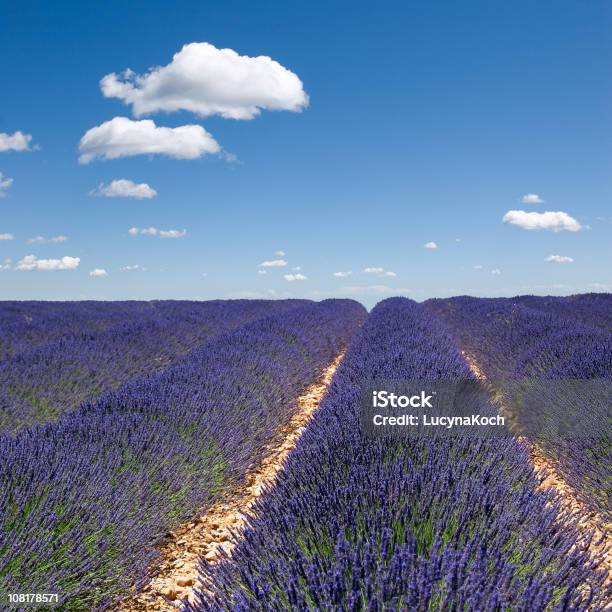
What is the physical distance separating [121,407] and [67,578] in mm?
1583

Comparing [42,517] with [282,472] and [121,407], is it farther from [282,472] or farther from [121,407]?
[121,407]

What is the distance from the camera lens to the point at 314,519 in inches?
64.4

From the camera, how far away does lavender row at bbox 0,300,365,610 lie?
76.2 inches

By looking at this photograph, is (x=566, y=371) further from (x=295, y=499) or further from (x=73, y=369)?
(x=73, y=369)

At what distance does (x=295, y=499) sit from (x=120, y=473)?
1.17 meters

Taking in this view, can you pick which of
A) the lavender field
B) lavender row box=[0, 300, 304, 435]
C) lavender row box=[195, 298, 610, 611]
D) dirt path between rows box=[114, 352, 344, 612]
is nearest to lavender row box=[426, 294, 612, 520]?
the lavender field

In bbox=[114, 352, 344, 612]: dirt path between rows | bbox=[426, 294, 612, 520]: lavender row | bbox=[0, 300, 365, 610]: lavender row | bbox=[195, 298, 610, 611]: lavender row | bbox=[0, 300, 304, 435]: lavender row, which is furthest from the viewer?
bbox=[0, 300, 304, 435]: lavender row

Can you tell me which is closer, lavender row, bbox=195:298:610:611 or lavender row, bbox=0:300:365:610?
lavender row, bbox=195:298:610:611

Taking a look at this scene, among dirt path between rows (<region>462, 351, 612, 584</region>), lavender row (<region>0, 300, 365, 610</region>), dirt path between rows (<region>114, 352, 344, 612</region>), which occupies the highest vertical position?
lavender row (<region>0, 300, 365, 610</region>)

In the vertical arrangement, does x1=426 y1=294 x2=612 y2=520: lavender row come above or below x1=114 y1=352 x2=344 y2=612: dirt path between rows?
above

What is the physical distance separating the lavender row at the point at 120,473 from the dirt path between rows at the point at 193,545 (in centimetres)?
11

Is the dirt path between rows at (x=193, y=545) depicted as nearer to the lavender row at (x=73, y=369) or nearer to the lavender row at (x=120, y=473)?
the lavender row at (x=120, y=473)

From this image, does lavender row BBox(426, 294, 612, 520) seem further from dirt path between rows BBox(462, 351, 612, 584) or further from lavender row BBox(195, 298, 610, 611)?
lavender row BBox(195, 298, 610, 611)

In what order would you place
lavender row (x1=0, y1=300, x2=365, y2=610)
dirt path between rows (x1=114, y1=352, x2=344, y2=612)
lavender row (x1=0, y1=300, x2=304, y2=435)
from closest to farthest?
lavender row (x1=0, y1=300, x2=365, y2=610)
dirt path between rows (x1=114, y1=352, x2=344, y2=612)
lavender row (x1=0, y1=300, x2=304, y2=435)
